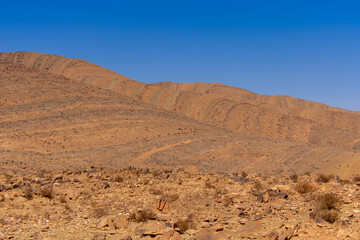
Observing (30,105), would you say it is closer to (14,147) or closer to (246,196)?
(14,147)

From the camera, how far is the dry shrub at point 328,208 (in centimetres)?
684

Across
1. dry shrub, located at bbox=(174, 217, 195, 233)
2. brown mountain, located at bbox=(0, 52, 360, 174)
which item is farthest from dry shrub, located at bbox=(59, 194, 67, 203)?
brown mountain, located at bbox=(0, 52, 360, 174)

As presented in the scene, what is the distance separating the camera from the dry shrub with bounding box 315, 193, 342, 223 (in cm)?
684

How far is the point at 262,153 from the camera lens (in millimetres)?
25281

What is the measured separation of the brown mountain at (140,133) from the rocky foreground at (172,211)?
954 centimetres

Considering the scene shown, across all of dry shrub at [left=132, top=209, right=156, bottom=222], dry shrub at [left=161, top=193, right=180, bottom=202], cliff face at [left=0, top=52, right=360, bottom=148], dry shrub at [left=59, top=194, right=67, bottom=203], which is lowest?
dry shrub at [left=59, top=194, right=67, bottom=203]

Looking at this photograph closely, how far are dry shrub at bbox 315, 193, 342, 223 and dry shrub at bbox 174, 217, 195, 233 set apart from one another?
2.49 meters

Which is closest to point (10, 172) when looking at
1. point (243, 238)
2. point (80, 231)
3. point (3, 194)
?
point (3, 194)

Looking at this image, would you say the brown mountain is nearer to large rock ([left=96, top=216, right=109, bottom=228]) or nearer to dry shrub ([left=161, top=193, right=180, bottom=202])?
dry shrub ([left=161, top=193, right=180, bottom=202])

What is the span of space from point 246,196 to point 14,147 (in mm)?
18778

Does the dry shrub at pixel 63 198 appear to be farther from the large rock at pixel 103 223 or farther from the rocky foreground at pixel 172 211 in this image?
the large rock at pixel 103 223

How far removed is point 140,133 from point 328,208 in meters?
→ 22.2

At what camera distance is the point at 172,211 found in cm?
864

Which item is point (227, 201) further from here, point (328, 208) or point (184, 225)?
point (328, 208)
